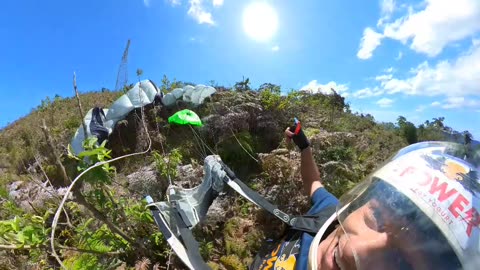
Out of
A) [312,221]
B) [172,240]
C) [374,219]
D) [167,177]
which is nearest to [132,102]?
[167,177]

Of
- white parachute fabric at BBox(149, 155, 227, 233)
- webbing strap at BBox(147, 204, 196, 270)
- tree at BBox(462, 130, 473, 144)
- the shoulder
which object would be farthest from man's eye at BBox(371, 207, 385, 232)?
white parachute fabric at BBox(149, 155, 227, 233)

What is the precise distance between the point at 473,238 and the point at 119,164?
5857 mm

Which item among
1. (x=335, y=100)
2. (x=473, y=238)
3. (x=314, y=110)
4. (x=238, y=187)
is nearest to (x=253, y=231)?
(x=238, y=187)

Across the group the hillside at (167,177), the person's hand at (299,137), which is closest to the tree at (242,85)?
the hillside at (167,177)

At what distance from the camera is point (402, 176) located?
1298mm

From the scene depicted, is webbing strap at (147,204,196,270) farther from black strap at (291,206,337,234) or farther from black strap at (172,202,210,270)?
black strap at (291,206,337,234)

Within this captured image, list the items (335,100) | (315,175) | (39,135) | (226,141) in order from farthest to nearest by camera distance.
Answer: (335,100) → (39,135) → (226,141) → (315,175)

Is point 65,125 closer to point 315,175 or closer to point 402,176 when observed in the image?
point 315,175

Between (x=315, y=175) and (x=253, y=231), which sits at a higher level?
(x=315, y=175)

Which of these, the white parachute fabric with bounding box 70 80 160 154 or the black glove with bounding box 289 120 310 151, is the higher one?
the white parachute fabric with bounding box 70 80 160 154

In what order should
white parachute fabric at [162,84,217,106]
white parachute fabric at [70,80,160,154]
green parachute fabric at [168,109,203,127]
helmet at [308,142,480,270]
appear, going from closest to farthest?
helmet at [308,142,480,270] → green parachute fabric at [168,109,203,127] → white parachute fabric at [70,80,160,154] → white parachute fabric at [162,84,217,106]

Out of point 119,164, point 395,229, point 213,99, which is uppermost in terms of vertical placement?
point 213,99

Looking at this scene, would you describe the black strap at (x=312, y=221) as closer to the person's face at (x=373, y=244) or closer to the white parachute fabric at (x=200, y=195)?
the person's face at (x=373, y=244)

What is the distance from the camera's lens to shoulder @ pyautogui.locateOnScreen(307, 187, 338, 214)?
2.40 metres
